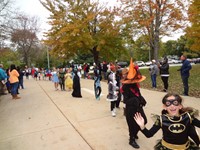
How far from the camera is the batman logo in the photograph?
224 centimetres

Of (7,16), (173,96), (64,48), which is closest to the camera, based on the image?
(173,96)

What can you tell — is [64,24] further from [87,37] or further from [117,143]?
[117,143]

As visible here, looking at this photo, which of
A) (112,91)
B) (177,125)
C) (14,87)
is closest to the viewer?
(177,125)

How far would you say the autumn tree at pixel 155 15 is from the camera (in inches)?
718

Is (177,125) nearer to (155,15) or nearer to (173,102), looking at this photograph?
(173,102)

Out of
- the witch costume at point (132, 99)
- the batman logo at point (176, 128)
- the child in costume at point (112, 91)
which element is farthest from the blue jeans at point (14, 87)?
the batman logo at point (176, 128)

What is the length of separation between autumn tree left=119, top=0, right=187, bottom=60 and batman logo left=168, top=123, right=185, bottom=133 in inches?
677

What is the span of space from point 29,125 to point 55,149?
2014 mm

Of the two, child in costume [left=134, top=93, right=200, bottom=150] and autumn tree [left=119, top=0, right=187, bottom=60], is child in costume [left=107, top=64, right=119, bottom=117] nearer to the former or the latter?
child in costume [left=134, top=93, right=200, bottom=150]

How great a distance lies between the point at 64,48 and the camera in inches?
865

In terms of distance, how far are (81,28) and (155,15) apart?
7.52 meters

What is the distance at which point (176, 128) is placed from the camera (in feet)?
7.38

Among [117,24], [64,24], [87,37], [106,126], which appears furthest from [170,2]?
[106,126]

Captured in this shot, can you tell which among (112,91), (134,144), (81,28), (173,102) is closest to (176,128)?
(173,102)
